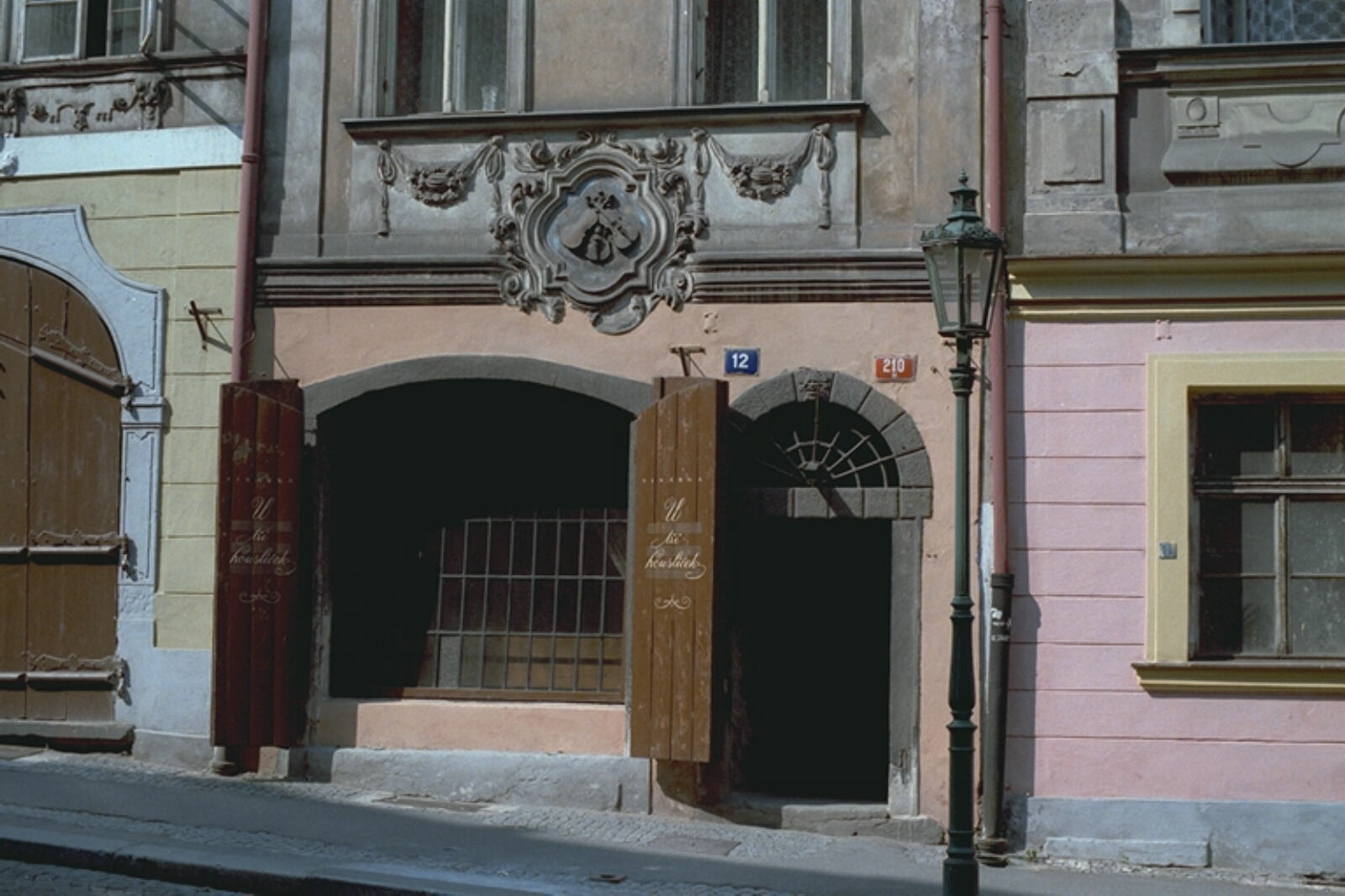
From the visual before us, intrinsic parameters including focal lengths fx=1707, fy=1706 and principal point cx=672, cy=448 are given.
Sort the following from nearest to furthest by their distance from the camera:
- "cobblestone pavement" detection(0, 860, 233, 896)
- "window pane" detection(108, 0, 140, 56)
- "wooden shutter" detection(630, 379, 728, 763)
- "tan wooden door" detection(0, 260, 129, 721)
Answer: "cobblestone pavement" detection(0, 860, 233, 896), "wooden shutter" detection(630, 379, 728, 763), "tan wooden door" detection(0, 260, 129, 721), "window pane" detection(108, 0, 140, 56)

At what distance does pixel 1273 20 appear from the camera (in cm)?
1130

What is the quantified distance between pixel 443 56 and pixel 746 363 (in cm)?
321

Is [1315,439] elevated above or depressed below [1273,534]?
above

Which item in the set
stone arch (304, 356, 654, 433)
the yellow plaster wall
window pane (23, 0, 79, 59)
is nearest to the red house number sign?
stone arch (304, 356, 654, 433)

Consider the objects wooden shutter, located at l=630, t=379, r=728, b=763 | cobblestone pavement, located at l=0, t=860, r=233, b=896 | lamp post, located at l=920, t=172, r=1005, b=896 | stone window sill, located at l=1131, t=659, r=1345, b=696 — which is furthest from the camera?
wooden shutter, located at l=630, t=379, r=728, b=763

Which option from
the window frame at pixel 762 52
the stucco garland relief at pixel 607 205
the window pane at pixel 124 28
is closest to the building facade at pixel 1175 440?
the window frame at pixel 762 52

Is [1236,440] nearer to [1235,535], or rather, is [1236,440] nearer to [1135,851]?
[1235,535]

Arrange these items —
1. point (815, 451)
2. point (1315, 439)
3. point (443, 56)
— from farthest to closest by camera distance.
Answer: point (443, 56) → point (815, 451) → point (1315, 439)

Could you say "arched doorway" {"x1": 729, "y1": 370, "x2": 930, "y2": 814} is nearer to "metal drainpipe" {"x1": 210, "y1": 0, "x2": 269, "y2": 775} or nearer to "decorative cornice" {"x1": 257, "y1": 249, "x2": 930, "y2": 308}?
"decorative cornice" {"x1": 257, "y1": 249, "x2": 930, "y2": 308}

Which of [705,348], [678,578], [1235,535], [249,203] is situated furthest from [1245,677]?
[249,203]

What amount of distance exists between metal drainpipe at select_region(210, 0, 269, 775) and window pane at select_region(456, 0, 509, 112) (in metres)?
1.42

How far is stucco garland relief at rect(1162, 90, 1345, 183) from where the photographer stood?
423 inches

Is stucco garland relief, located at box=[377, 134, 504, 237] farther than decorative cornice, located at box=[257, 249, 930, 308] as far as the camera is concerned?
Yes

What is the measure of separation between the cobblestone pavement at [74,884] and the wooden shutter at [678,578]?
3.10m
